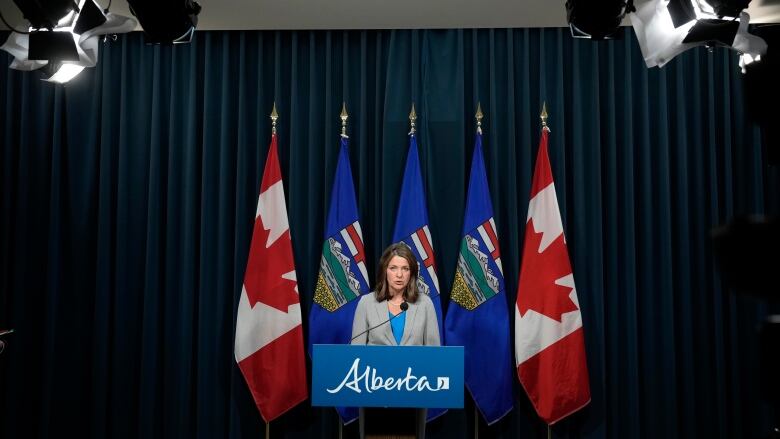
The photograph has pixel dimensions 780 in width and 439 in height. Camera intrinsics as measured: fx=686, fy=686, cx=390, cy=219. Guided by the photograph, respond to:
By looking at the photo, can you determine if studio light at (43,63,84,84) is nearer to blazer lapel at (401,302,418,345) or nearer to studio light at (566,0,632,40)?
blazer lapel at (401,302,418,345)

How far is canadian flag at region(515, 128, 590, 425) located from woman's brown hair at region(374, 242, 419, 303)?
80cm

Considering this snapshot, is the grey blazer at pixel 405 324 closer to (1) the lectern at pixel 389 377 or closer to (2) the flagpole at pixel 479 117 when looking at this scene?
(1) the lectern at pixel 389 377

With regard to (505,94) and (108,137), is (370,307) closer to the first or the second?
(505,94)

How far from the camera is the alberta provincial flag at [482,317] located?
4219 mm

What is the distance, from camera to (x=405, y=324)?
3.77 m

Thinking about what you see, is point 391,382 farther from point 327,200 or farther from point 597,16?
point 597,16

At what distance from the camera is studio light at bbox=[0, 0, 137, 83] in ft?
10.8

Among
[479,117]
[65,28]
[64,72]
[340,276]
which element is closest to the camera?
[65,28]

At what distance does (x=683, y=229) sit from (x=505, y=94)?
1454mm

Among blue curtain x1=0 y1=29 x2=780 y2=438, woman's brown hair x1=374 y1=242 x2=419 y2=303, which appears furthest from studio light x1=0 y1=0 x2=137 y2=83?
woman's brown hair x1=374 y1=242 x2=419 y2=303

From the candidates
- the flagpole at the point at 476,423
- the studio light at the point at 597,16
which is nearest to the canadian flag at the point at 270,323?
the flagpole at the point at 476,423

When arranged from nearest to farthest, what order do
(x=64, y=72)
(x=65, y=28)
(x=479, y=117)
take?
1. (x=65, y=28)
2. (x=64, y=72)
3. (x=479, y=117)

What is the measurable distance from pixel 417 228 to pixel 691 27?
1.92 meters

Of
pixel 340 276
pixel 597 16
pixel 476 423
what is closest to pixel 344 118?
pixel 340 276
